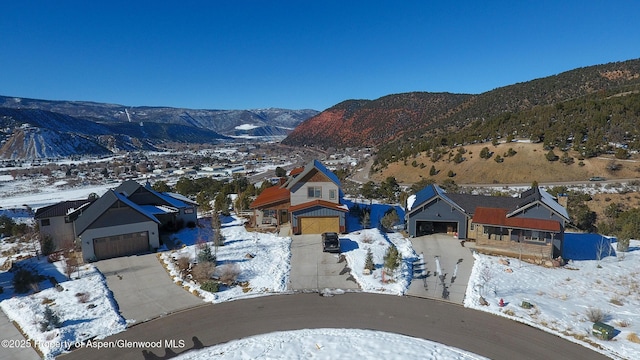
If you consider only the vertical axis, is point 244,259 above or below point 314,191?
below

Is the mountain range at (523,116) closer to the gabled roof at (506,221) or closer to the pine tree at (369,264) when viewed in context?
the gabled roof at (506,221)

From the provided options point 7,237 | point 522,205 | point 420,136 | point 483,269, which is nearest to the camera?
point 483,269

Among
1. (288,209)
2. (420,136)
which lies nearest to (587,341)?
(288,209)

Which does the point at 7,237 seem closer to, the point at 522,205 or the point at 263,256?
the point at 263,256

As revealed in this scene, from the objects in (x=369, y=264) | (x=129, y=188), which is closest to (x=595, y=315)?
(x=369, y=264)

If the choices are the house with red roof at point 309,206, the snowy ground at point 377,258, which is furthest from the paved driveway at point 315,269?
the house with red roof at point 309,206

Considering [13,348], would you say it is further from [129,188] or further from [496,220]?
[496,220]
